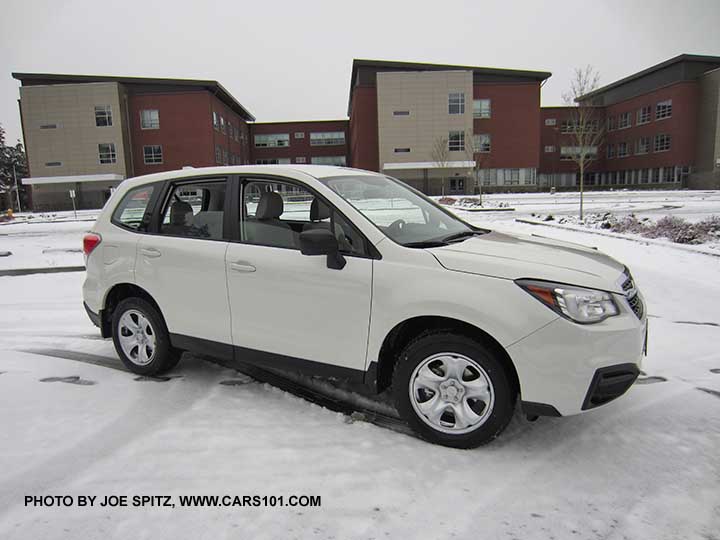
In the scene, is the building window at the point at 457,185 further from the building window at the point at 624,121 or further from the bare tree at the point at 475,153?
the building window at the point at 624,121

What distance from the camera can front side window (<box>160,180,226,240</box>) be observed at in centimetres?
427

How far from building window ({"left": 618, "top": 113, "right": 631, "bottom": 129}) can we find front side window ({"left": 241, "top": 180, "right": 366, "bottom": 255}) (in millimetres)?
70213

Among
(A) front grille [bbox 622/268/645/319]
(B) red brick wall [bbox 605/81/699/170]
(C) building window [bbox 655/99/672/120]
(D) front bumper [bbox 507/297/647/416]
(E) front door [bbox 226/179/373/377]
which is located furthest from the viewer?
(C) building window [bbox 655/99/672/120]

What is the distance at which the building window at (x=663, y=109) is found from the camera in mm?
57509

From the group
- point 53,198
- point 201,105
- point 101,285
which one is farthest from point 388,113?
point 101,285

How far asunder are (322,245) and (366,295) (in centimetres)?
45

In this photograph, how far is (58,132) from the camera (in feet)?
178

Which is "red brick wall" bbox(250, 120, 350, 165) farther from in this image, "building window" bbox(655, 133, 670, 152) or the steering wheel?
the steering wheel

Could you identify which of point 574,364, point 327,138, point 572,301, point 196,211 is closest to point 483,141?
point 327,138

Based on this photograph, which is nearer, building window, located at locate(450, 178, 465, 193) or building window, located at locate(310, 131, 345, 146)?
building window, located at locate(450, 178, 465, 193)

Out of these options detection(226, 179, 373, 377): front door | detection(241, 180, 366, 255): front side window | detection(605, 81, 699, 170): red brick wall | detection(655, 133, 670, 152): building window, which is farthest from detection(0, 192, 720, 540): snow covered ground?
detection(655, 133, 670, 152): building window

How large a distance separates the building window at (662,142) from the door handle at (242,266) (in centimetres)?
6615

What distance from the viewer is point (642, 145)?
202 feet

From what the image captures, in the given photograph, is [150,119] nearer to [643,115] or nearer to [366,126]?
[366,126]
